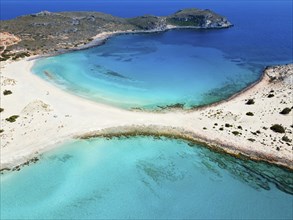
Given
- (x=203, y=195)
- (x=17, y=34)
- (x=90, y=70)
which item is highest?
(x=17, y=34)

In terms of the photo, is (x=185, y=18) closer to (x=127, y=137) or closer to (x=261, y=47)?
(x=261, y=47)

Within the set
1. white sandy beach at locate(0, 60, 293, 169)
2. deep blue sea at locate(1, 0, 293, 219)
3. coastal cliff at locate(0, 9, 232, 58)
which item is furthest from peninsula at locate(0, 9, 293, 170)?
coastal cliff at locate(0, 9, 232, 58)

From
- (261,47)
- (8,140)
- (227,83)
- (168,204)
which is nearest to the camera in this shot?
(168,204)

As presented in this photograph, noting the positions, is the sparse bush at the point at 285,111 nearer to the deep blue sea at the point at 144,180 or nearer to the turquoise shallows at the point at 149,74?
the turquoise shallows at the point at 149,74

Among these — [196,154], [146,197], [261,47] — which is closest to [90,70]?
[196,154]

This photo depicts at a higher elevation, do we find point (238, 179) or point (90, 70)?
point (90, 70)

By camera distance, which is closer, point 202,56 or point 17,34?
point 202,56
